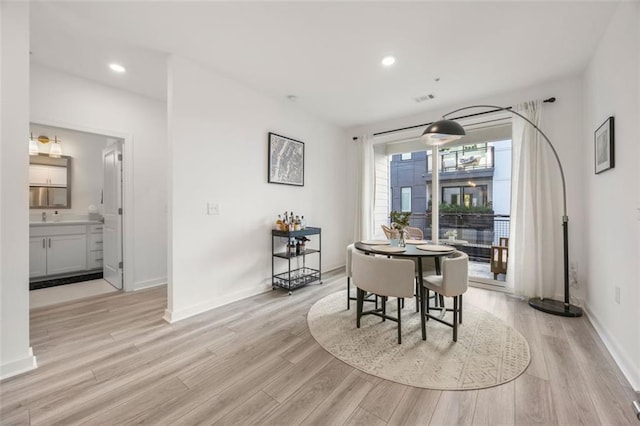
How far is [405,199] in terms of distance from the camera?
4.56 m

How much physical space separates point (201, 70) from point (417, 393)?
3.41m

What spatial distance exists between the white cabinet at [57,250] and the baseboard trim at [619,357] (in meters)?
6.42

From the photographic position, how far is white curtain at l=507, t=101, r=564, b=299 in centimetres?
311

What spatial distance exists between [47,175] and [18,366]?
13.1 feet

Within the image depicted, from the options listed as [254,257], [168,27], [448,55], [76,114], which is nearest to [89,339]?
[254,257]

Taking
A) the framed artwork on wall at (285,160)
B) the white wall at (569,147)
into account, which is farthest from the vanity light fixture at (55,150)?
the white wall at (569,147)

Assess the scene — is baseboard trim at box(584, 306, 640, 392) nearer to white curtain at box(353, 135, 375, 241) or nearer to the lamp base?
the lamp base

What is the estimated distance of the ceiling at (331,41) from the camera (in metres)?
2.00

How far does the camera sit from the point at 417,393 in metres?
1.62

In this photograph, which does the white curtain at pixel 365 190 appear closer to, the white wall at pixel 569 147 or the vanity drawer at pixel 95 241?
the white wall at pixel 569 147

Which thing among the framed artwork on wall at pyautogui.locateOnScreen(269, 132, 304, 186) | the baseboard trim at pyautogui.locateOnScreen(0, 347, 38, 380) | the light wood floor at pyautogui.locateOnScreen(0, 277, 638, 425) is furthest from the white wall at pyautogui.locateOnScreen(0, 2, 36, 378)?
the framed artwork on wall at pyautogui.locateOnScreen(269, 132, 304, 186)

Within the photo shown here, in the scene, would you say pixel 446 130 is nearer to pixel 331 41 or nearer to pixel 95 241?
pixel 331 41

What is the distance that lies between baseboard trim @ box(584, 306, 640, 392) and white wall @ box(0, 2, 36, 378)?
3962 millimetres

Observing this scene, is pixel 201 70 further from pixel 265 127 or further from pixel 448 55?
pixel 448 55
